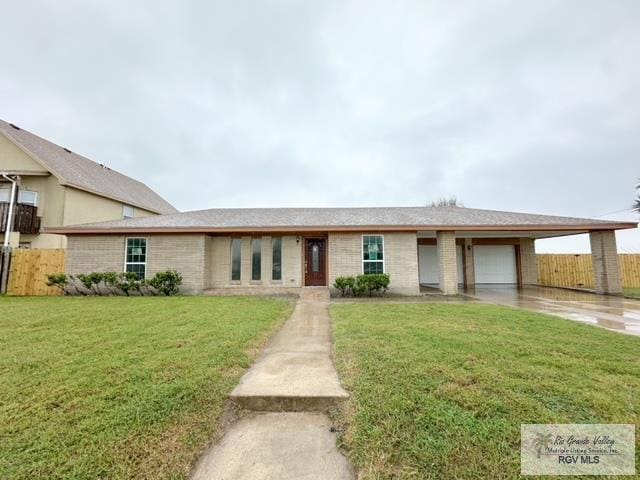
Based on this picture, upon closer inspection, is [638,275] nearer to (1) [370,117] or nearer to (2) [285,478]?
(1) [370,117]

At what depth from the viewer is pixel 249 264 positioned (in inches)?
468

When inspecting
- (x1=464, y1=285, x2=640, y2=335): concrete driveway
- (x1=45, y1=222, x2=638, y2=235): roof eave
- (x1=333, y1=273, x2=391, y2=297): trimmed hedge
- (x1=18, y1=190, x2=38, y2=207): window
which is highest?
(x1=18, y1=190, x2=38, y2=207): window

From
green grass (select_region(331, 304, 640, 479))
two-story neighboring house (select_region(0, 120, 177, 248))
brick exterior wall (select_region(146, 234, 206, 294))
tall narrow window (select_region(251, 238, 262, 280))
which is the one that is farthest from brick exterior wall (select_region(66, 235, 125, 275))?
green grass (select_region(331, 304, 640, 479))

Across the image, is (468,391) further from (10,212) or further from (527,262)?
(10,212)

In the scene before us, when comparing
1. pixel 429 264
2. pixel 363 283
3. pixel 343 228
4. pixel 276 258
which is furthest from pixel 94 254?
pixel 429 264

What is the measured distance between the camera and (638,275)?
14359 millimetres

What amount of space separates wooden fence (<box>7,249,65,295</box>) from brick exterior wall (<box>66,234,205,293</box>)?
4.09 ft

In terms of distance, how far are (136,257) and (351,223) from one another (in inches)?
359

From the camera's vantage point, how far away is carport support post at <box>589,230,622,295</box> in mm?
11000

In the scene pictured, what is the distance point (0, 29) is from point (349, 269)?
1776 centimetres

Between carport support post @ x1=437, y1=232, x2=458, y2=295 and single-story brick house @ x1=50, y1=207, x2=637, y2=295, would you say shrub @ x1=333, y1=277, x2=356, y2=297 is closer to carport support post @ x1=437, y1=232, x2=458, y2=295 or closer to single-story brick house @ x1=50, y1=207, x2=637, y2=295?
single-story brick house @ x1=50, y1=207, x2=637, y2=295

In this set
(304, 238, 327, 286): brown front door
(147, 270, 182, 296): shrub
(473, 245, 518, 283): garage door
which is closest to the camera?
(147, 270, 182, 296): shrub

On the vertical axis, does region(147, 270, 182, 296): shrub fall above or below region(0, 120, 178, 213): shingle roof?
below

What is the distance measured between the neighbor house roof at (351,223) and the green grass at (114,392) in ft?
18.2
